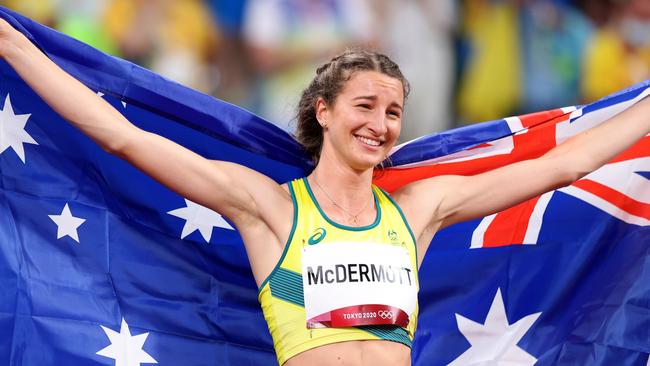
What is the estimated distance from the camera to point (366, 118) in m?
3.28

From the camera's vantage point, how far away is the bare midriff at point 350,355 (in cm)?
307

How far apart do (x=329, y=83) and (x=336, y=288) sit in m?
0.73

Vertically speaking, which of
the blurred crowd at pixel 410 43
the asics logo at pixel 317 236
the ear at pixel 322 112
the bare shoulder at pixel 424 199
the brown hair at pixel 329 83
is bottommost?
the asics logo at pixel 317 236

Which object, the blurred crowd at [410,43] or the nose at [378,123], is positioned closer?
the nose at [378,123]

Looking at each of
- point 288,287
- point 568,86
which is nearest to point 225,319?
point 288,287

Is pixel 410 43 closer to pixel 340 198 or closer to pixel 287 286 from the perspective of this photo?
pixel 340 198

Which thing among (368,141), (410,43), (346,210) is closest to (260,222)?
(346,210)

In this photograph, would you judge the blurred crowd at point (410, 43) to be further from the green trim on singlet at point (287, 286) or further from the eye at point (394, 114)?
the green trim on singlet at point (287, 286)

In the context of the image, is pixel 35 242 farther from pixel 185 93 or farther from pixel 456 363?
pixel 456 363

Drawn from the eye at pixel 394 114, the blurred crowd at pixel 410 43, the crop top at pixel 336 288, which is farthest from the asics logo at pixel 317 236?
the blurred crowd at pixel 410 43

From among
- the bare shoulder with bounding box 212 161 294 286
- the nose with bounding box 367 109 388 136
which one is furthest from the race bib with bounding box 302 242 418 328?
the nose with bounding box 367 109 388 136

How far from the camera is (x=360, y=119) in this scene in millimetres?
3281

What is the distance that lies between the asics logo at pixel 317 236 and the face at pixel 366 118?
0.27 m

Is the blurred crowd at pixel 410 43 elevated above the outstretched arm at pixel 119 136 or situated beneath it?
elevated above
